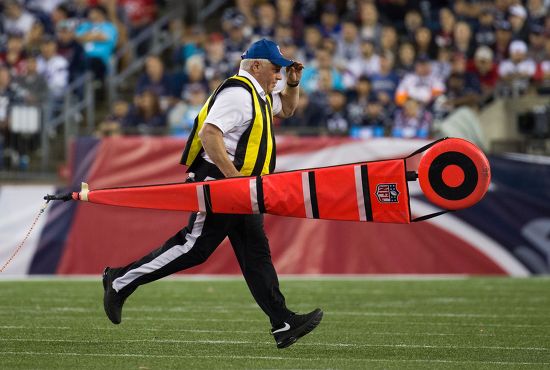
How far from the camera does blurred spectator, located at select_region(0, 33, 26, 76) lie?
1961cm

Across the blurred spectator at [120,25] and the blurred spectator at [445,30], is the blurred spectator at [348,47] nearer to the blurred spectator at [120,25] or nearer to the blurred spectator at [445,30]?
the blurred spectator at [445,30]

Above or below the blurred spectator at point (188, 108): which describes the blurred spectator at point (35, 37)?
above

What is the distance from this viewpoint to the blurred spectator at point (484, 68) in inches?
699

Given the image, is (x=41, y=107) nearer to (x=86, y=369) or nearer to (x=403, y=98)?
(x=403, y=98)

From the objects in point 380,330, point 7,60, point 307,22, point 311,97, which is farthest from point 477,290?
point 7,60

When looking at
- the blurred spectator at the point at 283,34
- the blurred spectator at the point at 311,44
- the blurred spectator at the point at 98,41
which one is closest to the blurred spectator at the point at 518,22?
the blurred spectator at the point at 311,44

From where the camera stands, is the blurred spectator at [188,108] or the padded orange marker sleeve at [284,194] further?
the blurred spectator at [188,108]

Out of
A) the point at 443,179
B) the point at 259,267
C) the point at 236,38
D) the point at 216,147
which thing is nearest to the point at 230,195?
the point at 216,147

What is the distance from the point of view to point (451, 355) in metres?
7.61

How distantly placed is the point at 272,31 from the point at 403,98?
267 cm

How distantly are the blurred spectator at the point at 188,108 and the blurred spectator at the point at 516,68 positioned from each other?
165 inches

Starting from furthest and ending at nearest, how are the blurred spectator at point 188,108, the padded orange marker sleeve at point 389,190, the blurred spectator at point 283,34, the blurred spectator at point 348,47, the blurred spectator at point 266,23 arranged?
1. the blurred spectator at point 266,23
2. the blurred spectator at point 348,47
3. the blurred spectator at point 283,34
4. the blurred spectator at point 188,108
5. the padded orange marker sleeve at point 389,190

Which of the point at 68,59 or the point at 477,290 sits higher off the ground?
the point at 68,59

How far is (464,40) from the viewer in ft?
59.5
